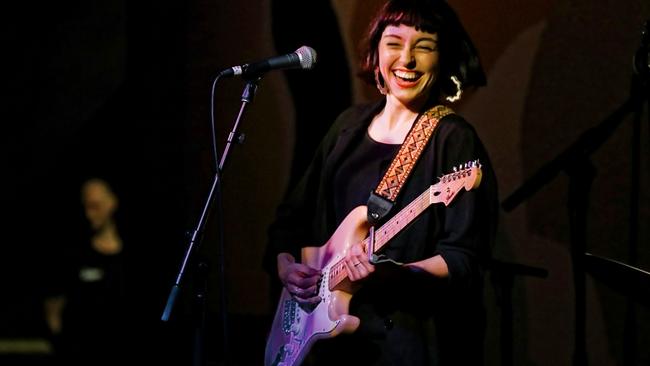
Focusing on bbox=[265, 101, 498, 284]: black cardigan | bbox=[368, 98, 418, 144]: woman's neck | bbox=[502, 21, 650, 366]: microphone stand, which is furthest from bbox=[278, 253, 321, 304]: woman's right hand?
bbox=[502, 21, 650, 366]: microphone stand

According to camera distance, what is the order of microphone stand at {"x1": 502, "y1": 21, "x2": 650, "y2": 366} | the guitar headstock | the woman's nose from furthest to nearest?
1. microphone stand at {"x1": 502, "y1": 21, "x2": 650, "y2": 366}
2. the woman's nose
3. the guitar headstock

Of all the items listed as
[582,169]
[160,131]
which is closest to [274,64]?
[582,169]

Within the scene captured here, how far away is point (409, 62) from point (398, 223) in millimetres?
547

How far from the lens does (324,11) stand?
10.8 ft

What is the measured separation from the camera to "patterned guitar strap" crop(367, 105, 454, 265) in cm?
213

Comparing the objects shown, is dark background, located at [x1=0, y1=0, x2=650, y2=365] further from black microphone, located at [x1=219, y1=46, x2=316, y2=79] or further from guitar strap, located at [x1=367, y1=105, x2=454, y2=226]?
black microphone, located at [x1=219, y1=46, x2=316, y2=79]

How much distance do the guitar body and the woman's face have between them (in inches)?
16.8

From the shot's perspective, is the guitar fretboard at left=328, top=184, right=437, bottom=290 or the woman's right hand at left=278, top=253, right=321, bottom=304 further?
the woman's right hand at left=278, top=253, right=321, bottom=304

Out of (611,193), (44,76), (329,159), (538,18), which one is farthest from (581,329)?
(44,76)

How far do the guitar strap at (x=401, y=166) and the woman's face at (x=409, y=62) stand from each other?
3.5 inches

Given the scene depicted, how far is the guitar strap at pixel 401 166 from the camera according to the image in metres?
2.13

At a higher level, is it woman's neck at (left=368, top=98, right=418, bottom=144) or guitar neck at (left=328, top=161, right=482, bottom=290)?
woman's neck at (left=368, top=98, right=418, bottom=144)

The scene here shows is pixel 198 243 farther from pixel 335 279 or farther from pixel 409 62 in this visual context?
pixel 409 62

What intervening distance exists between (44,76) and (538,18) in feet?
7.55
